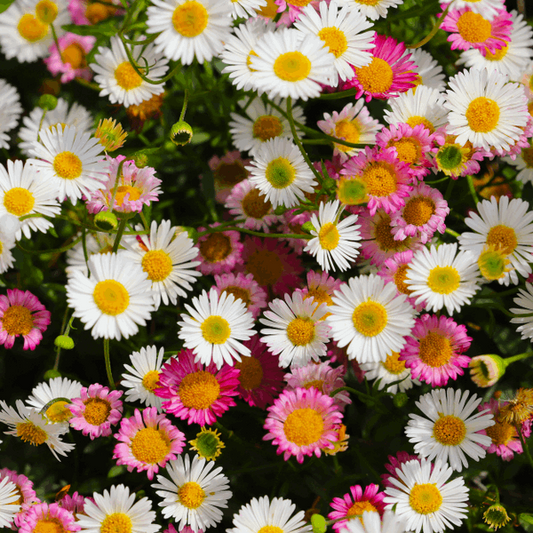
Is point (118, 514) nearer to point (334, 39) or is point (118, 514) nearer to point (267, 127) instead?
point (267, 127)

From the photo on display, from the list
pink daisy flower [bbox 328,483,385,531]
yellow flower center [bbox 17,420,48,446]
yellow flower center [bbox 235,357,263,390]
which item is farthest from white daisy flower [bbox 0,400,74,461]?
pink daisy flower [bbox 328,483,385,531]

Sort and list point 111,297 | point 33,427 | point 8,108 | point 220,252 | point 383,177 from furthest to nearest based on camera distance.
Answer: point 8,108
point 220,252
point 33,427
point 383,177
point 111,297

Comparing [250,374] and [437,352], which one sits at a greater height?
[250,374]

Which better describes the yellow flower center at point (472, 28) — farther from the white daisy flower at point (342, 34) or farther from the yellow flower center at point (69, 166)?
the yellow flower center at point (69, 166)

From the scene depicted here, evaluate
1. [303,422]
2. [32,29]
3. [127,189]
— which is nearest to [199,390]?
[303,422]

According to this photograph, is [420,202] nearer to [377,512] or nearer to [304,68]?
[304,68]

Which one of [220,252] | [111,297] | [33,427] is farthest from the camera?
[220,252]

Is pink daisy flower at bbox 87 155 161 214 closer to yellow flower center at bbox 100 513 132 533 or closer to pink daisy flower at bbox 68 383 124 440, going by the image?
pink daisy flower at bbox 68 383 124 440

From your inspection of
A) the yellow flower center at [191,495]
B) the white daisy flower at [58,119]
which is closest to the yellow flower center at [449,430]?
the yellow flower center at [191,495]

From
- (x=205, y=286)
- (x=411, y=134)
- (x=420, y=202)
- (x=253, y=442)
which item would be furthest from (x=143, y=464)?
(x=411, y=134)
